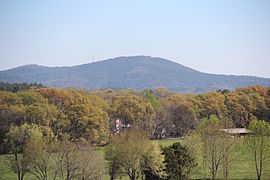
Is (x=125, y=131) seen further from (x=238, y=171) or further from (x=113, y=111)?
(x=113, y=111)

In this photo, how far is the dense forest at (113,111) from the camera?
7150 cm

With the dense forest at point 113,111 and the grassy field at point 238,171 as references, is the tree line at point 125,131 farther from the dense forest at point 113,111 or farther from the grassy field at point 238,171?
the grassy field at point 238,171

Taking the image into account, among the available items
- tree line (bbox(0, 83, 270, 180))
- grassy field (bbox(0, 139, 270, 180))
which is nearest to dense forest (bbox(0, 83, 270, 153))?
tree line (bbox(0, 83, 270, 180))

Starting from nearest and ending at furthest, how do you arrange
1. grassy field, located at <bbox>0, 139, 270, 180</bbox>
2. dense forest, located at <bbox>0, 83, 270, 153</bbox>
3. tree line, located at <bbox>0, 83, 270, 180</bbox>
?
tree line, located at <bbox>0, 83, 270, 180</bbox> → grassy field, located at <bbox>0, 139, 270, 180</bbox> → dense forest, located at <bbox>0, 83, 270, 153</bbox>

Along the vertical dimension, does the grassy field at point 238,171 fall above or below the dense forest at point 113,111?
below

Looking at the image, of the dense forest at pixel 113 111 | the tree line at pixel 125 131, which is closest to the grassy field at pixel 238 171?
the tree line at pixel 125 131

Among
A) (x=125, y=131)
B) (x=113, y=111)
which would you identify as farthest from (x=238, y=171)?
(x=113, y=111)

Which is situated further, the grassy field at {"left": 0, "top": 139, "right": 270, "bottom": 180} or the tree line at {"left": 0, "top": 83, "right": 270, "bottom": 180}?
the grassy field at {"left": 0, "top": 139, "right": 270, "bottom": 180}

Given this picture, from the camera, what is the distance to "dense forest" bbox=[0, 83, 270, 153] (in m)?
71.5

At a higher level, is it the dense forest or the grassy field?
the dense forest

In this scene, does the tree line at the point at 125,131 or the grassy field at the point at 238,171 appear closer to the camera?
the tree line at the point at 125,131

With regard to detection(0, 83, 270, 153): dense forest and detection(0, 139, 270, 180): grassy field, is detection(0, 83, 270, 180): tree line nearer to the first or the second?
detection(0, 83, 270, 153): dense forest

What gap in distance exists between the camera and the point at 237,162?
5753 centimetres

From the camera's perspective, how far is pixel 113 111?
307ft
